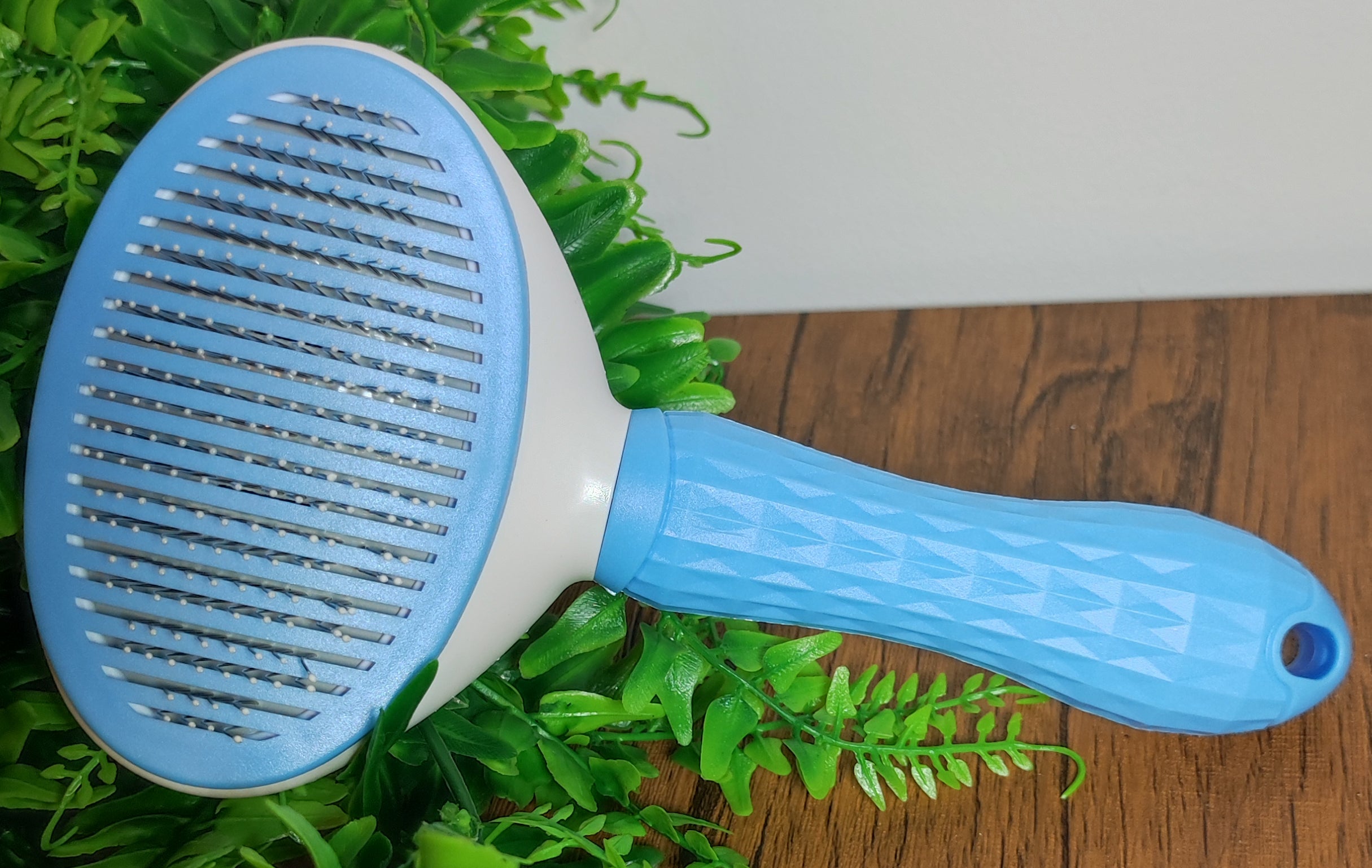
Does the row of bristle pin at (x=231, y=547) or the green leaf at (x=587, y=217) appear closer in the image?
the row of bristle pin at (x=231, y=547)

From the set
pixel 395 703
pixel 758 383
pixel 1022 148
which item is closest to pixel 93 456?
pixel 395 703

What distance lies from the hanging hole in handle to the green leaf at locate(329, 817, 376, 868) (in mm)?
379

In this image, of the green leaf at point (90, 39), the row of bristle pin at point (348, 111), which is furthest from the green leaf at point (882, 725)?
the green leaf at point (90, 39)

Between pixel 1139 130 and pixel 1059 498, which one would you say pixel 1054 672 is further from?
pixel 1139 130

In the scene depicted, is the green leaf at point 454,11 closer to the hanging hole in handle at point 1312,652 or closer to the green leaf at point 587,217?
the green leaf at point 587,217

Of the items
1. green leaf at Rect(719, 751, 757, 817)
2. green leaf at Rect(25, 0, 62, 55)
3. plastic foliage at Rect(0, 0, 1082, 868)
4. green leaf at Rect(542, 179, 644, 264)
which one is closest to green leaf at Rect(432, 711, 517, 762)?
plastic foliage at Rect(0, 0, 1082, 868)

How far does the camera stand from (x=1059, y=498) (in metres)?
0.53

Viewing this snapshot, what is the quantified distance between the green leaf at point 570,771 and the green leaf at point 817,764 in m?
0.09

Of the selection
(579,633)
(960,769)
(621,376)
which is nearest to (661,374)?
(621,376)

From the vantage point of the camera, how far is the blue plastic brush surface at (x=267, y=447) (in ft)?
1.19

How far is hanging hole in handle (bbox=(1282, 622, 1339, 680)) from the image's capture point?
0.42 meters

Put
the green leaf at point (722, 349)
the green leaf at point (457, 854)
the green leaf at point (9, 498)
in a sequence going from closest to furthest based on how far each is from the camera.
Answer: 1. the green leaf at point (457, 854)
2. the green leaf at point (9, 498)
3. the green leaf at point (722, 349)

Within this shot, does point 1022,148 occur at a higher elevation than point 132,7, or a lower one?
lower

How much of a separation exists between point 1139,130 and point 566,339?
321 mm
